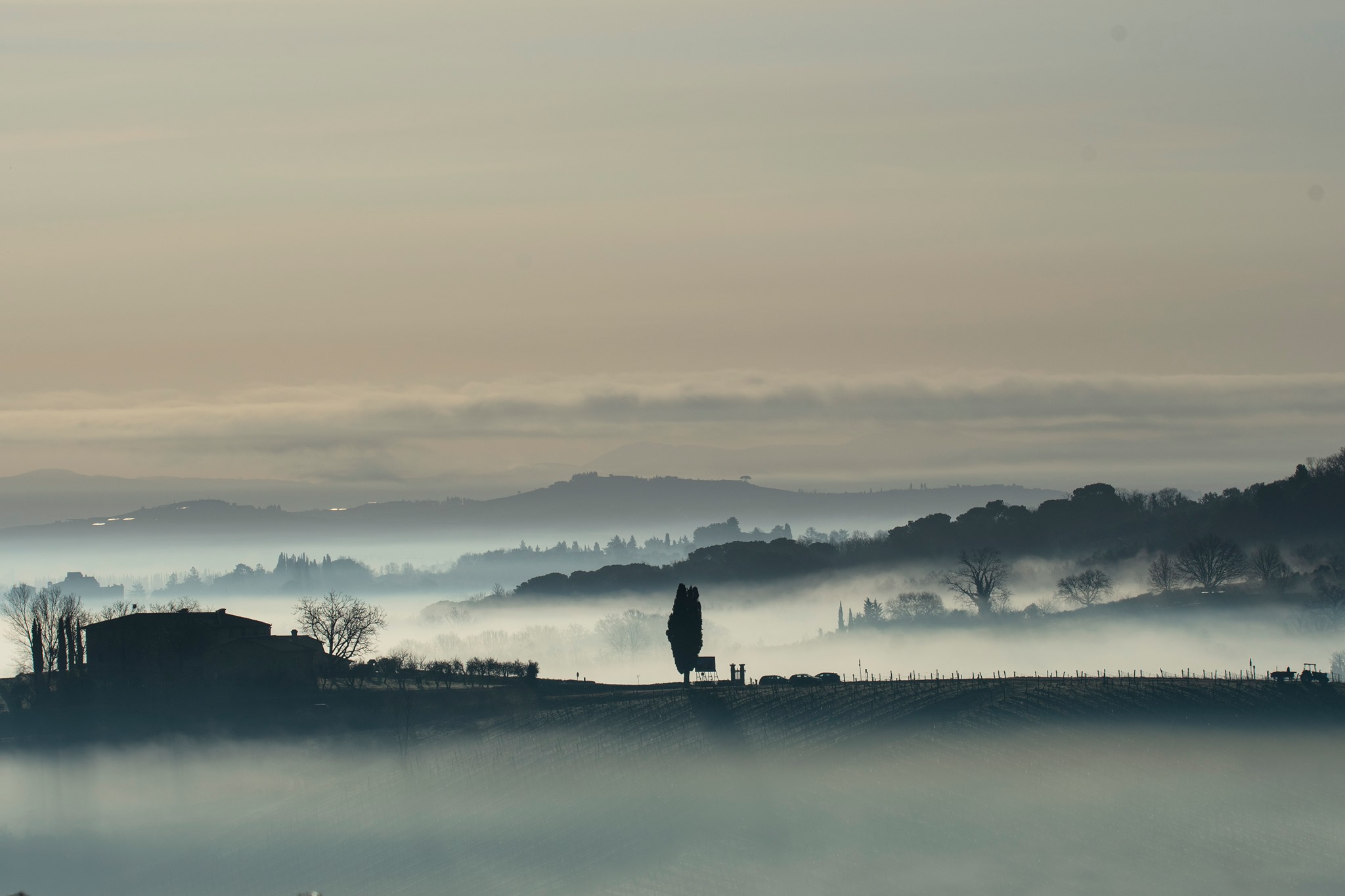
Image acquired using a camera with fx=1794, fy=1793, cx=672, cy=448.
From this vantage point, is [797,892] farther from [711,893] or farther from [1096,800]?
[1096,800]

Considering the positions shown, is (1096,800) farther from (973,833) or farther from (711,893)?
(711,893)

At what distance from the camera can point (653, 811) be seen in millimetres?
199750

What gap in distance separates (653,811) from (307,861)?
38072mm

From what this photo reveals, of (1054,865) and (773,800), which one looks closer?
(1054,865)

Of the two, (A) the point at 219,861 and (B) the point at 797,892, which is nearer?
(B) the point at 797,892

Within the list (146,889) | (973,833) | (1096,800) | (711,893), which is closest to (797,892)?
(711,893)

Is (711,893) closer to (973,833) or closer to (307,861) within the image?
(973,833)

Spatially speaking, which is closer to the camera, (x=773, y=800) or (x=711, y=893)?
(x=711, y=893)

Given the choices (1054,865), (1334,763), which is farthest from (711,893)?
(1334,763)

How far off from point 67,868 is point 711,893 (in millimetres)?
72029

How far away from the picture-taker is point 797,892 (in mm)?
179375

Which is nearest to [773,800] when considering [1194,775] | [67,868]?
[1194,775]

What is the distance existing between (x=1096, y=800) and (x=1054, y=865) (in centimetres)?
1316

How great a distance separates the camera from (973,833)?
19100 cm
